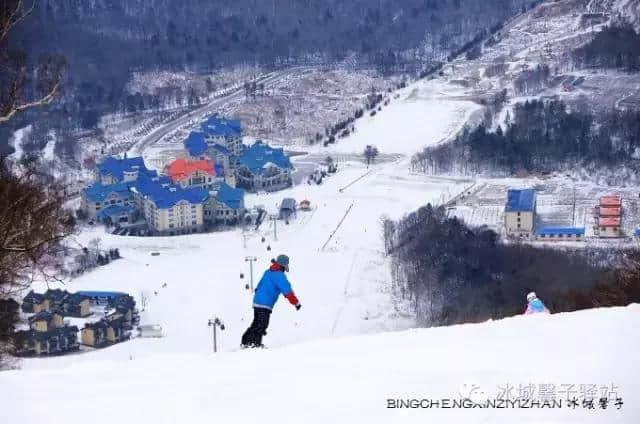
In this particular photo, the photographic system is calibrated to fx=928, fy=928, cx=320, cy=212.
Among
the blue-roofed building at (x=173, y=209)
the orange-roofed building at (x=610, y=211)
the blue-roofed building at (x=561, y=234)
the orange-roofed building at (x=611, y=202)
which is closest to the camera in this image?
the blue-roofed building at (x=561, y=234)

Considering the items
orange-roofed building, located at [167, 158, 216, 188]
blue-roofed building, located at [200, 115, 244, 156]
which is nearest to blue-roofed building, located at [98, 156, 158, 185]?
orange-roofed building, located at [167, 158, 216, 188]

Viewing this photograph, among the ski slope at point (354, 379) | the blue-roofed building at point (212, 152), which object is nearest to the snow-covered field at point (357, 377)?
the ski slope at point (354, 379)

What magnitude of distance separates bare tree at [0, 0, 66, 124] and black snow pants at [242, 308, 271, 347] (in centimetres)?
127

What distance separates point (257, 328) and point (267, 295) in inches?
5.3

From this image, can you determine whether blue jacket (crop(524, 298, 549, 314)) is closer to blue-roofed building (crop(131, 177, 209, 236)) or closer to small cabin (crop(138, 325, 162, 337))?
small cabin (crop(138, 325, 162, 337))

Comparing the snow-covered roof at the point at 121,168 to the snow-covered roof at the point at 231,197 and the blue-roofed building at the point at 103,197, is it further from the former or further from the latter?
the snow-covered roof at the point at 231,197

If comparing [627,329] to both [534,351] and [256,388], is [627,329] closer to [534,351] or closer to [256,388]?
[534,351]

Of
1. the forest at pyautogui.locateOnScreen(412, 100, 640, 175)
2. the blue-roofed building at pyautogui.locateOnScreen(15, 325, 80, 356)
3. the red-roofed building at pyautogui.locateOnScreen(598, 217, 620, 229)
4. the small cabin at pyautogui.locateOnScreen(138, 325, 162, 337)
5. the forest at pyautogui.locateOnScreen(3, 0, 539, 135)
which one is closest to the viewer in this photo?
the blue-roofed building at pyautogui.locateOnScreen(15, 325, 80, 356)

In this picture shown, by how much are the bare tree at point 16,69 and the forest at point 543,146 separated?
11.9 meters

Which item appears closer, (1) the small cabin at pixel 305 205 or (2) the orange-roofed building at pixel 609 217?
(2) the orange-roofed building at pixel 609 217

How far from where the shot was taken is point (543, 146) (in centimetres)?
1559

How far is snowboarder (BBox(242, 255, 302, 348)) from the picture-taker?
11.2ft

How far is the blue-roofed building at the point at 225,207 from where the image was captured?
13188 mm

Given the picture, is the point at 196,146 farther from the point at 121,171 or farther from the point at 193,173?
the point at 121,171
